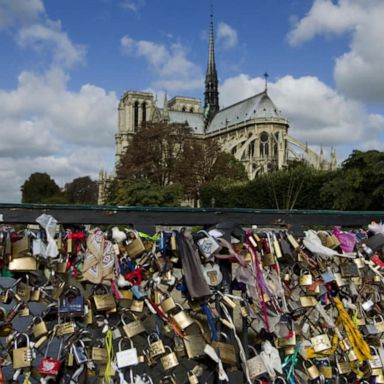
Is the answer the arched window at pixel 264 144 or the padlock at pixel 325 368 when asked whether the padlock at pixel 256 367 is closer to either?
the padlock at pixel 325 368

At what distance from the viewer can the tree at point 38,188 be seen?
312 ft

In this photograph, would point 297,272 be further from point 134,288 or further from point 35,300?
point 35,300

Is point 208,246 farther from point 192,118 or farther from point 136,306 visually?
point 192,118

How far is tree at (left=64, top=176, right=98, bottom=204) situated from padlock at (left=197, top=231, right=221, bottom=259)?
331 feet

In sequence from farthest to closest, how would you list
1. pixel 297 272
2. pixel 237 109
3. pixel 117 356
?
pixel 237 109, pixel 297 272, pixel 117 356

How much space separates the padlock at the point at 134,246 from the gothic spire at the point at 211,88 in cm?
12112

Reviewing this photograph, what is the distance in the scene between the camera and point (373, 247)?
407 cm

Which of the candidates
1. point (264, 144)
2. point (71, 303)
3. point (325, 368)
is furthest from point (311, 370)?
point (264, 144)

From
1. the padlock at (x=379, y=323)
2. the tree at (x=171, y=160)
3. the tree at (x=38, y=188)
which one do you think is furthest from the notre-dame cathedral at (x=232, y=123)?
the padlock at (x=379, y=323)

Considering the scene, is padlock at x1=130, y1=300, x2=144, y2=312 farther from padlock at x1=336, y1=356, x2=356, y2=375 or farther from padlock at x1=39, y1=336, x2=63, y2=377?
padlock at x1=336, y1=356, x2=356, y2=375

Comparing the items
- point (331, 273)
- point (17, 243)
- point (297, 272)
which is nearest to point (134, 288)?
point (17, 243)

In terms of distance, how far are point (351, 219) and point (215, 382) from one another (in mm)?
1742

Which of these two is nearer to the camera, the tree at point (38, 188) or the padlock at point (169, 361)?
the padlock at point (169, 361)

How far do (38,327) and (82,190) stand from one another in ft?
344
